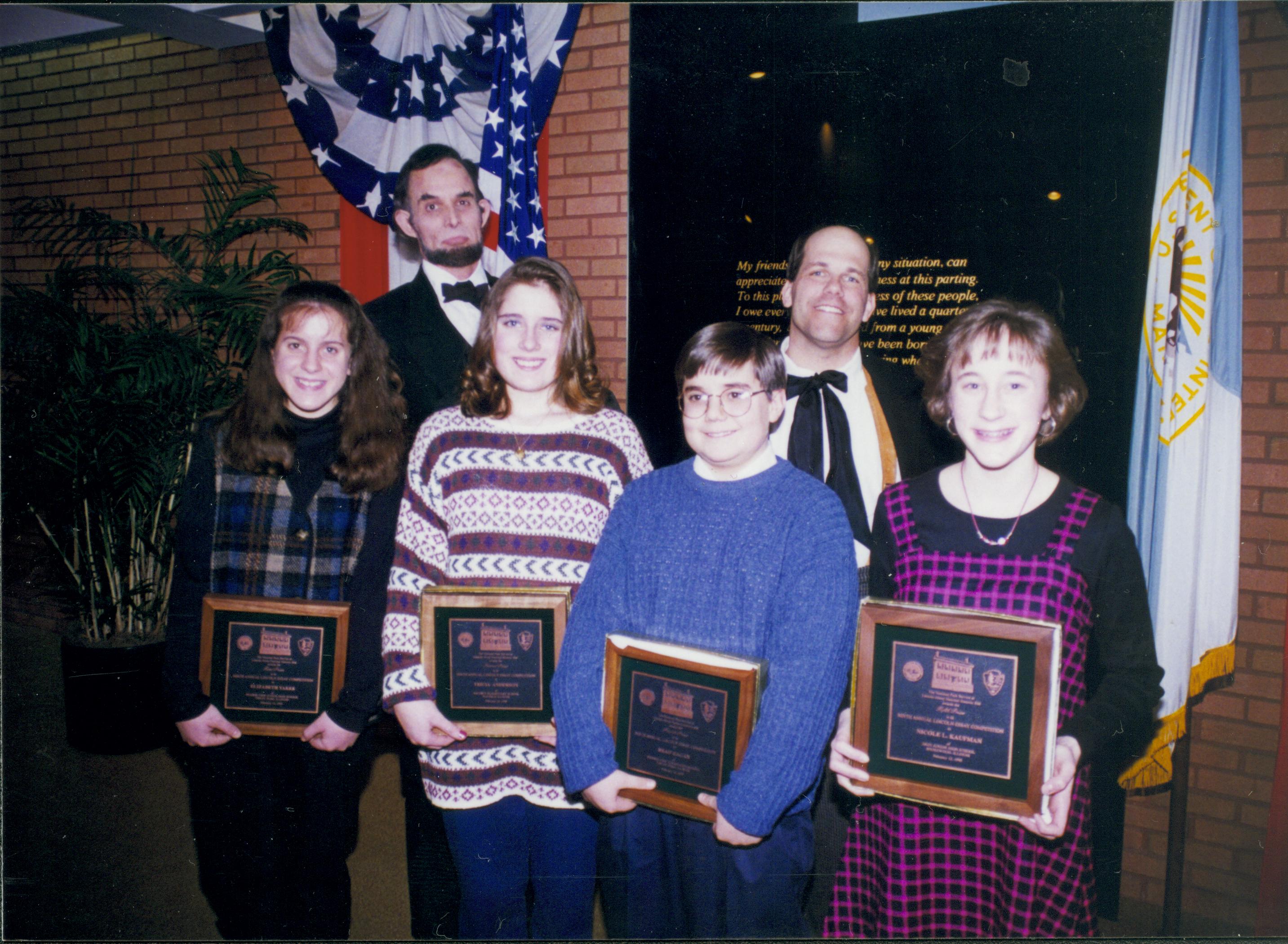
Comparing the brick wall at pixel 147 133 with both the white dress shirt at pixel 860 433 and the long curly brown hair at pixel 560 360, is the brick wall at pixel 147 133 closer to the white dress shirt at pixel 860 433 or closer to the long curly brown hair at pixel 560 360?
the long curly brown hair at pixel 560 360

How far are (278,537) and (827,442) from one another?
5.09ft

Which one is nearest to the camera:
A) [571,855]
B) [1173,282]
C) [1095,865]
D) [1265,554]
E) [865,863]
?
[865,863]

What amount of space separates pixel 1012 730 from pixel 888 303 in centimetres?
132

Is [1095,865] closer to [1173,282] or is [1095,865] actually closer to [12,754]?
[1173,282]

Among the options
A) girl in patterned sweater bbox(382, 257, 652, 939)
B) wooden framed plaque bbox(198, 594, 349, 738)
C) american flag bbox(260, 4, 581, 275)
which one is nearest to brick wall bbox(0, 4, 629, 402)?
american flag bbox(260, 4, 581, 275)

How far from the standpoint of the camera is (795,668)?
1720mm

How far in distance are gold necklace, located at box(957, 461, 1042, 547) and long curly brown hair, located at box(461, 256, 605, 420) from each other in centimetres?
93

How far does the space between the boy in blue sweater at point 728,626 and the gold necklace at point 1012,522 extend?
0.96 feet

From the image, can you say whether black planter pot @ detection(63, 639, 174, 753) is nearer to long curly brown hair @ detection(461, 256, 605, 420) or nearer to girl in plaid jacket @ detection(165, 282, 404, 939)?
girl in plaid jacket @ detection(165, 282, 404, 939)

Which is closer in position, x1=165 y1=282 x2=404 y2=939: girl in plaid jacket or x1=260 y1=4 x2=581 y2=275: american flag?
x1=165 y1=282 x2=404 y2=939: girl in plaid jacket

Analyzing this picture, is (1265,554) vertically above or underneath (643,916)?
above

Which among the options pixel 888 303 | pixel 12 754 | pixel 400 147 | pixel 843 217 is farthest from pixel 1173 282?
pixel 12 754

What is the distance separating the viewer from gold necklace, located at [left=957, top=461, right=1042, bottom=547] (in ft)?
5.84

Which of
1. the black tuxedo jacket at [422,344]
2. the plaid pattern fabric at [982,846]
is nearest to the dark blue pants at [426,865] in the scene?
the black tuxedo jacket at [422,344]
